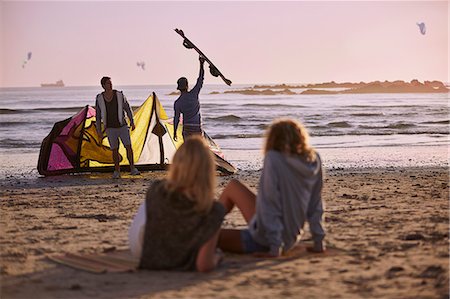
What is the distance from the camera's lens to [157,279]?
4891mm

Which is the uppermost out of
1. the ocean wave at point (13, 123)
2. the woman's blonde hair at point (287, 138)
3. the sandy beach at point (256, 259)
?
the woman's blonde hair at point (287, 138)

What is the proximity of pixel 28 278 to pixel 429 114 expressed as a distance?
27.7 metres

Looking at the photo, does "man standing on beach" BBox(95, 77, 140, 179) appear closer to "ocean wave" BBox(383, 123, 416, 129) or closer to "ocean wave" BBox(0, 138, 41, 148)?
"ocean wave" BBox(0, 138, 41, 148)

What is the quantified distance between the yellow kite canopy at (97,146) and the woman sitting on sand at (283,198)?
5764 mm

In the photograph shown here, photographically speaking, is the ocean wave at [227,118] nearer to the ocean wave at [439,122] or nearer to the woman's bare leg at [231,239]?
the ocean wave at [439,122]

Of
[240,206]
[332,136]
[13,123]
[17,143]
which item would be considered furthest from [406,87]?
[240,206]

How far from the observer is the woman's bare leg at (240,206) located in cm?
543

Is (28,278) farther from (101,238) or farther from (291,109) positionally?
Answer: (291,109)

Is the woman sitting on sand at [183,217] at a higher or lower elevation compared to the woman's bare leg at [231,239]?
higher

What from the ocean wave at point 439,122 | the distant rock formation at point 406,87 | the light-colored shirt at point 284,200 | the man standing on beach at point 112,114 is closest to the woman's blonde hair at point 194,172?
the light-colored shirt at point 284,200

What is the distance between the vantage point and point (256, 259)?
536 centimetres

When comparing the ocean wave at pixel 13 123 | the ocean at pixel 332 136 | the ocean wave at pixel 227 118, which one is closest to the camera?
the ocean at pixel 332 136

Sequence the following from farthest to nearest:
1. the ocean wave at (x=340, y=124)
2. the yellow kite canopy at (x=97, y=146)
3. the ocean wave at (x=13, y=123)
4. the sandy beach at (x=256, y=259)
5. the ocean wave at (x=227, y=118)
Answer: the ocean wave at (x=227, y=118) → the ocean wave at (x=13, y=123) → the ocean wave at (x=340, y=124) → the yellow kite canopy at (x=97, y=146) → the sandy beach at (x=256, y=259)

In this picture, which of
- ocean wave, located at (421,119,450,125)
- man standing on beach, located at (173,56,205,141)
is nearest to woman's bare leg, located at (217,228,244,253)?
man standing on beach, located at (173,56,205,141)
